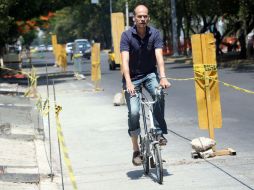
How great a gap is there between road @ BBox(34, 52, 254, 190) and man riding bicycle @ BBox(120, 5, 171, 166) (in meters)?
0.61

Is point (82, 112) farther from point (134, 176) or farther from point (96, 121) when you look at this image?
point (134, 176)

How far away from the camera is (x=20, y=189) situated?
24.5 ft

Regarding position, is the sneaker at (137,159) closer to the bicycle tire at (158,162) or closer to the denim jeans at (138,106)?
the denim jeans at (138,106)

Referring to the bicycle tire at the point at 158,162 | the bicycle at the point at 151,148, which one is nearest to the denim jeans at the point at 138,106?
the bicycle at the point at 151,148

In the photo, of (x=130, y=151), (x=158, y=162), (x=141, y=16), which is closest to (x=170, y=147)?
(x=130, y=151)

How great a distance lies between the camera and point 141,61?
7820 mm

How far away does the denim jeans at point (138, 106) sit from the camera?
761cm

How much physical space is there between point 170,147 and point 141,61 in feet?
8.18

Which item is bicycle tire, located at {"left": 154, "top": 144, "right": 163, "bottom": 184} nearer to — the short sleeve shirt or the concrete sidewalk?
the short sleeve shirt

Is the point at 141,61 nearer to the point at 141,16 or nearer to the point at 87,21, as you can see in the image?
the point at 141,16

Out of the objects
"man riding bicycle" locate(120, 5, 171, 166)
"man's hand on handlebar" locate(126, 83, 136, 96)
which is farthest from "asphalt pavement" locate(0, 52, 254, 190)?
"man's hand on handlebar" locate(126, 83, 136, 96)

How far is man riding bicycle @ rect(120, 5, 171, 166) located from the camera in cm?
761

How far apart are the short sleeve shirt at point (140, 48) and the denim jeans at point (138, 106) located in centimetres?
11

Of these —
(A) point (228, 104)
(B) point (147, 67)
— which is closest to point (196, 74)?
(B) point (147, 67)
